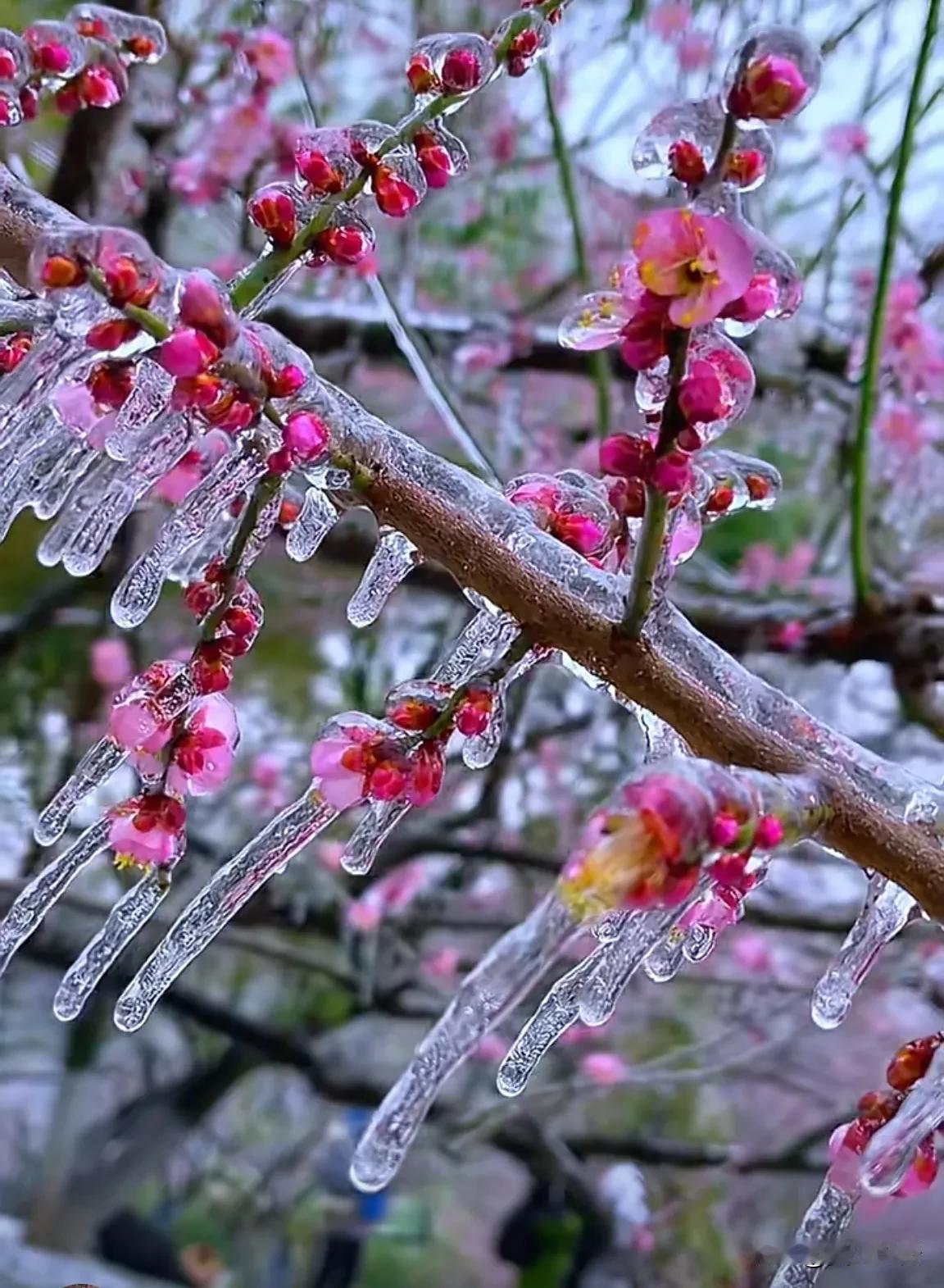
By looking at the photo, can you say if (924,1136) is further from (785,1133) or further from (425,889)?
(785,1133)

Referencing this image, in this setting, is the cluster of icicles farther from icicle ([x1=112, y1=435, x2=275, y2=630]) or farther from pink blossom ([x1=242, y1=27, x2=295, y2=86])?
pink blossom ([x1=242, y1=27, x2=295, y2=86])

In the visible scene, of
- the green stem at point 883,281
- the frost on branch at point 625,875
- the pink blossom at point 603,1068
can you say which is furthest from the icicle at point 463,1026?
the pink blossom at point 603,1068

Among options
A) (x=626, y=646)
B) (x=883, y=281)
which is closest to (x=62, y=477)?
(x=626, y=646)

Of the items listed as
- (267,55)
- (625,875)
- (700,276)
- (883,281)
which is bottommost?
(625,875)

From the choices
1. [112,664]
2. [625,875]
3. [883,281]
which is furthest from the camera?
[112,664]

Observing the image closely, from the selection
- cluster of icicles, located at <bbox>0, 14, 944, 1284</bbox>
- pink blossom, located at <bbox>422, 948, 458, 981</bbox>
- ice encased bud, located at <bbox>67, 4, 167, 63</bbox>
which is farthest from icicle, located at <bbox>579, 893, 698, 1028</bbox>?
pink blossom, located at <bbox>422, 948, 458, 981</bbox>

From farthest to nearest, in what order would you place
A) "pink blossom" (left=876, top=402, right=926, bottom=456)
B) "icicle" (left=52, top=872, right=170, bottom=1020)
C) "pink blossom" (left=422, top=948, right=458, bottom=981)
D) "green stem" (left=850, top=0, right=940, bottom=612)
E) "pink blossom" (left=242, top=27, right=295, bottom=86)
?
"pink blossom" (left=422, top=948, right=458, bottom=981) < "pink blossom" (left=876, top=402, right=926, bottom=456) < "pink blossom" (left=242, top=27, right=295, bottom=86) < "green stem" (left=850, top=0, right=940, bottom=612) < "icicle" (left=52, top=872, right=170, bottom=1020)

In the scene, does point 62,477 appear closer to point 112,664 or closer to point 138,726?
point 138,726
